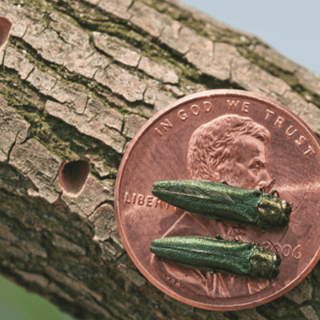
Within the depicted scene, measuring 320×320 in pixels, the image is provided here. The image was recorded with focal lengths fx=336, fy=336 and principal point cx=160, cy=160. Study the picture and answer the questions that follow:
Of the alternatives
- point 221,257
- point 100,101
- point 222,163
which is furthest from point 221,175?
point 100,101

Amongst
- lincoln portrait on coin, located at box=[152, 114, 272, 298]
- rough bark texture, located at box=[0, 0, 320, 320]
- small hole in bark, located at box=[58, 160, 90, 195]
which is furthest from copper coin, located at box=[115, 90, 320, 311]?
small hole in bark, located at box=[58, 160, 90, 195]

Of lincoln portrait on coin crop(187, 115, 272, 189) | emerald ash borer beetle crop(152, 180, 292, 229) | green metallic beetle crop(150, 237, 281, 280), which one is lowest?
green metallic beetle crop(150, 237, 281, 280)

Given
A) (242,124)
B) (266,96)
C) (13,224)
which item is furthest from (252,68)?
(13,224)

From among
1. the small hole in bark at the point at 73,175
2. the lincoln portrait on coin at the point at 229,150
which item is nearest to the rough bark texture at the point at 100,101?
the small hole in bark at the point at 73,175

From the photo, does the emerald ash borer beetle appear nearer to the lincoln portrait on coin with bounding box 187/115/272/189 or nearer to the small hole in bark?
the lincoln portrait on coin with bounding box 187/115/272/189

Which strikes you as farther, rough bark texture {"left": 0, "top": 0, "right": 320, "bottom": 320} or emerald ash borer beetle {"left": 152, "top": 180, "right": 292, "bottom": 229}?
rough bark texture {"left": 0, "top": 0, "right": 320, "bottom": 320}

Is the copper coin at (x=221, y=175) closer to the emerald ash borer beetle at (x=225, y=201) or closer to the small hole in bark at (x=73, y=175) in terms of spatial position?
the emerald ash borer beetle at (x=225, y=201)

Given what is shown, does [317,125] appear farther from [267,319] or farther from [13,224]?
[13,224]
